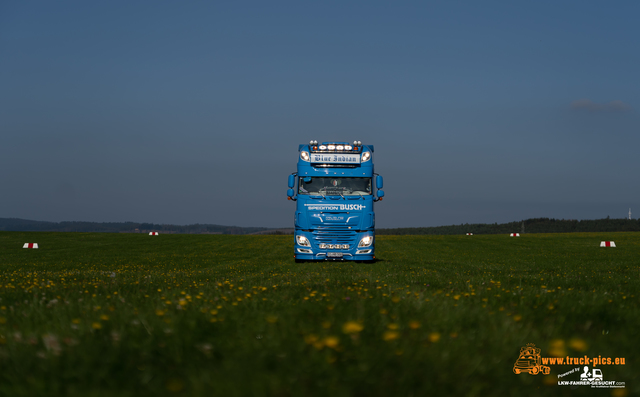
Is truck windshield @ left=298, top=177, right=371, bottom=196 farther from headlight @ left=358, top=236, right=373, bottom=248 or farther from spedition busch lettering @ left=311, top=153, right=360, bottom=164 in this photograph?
headlight @ left=358, top=236, right=373, bottom=248

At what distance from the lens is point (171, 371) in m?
3.50

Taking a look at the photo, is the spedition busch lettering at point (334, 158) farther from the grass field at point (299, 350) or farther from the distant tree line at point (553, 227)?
the distant tree line at point (553, 227)

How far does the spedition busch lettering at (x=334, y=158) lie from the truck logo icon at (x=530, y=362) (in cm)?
1577

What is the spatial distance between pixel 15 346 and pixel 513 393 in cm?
418

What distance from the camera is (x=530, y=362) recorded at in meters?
3.76

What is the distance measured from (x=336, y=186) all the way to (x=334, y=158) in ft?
4.11

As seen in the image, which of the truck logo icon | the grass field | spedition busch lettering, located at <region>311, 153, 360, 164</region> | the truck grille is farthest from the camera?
the truck grille

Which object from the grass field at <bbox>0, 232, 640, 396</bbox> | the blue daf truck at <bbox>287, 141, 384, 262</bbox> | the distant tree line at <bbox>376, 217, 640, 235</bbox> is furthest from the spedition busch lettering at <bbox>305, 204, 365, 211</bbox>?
the distant tree line at <bbox>376, 217, 640, 235</bbox>

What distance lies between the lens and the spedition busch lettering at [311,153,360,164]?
→ 1950 centimetres

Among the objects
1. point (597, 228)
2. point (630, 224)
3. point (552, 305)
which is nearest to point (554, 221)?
point (597, 228)

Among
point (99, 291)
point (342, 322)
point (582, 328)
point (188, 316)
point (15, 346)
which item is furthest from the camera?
point (99, 291)

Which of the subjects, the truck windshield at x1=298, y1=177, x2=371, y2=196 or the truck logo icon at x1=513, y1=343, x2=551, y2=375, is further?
the truck windshield at x1=298, y1=177, x2=371, y2=196

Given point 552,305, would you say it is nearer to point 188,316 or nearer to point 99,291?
point 188,316

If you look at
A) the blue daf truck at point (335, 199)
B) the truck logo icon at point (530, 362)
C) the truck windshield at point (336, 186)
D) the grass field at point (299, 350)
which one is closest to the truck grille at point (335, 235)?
the blue daf truck at point (335, 199)
